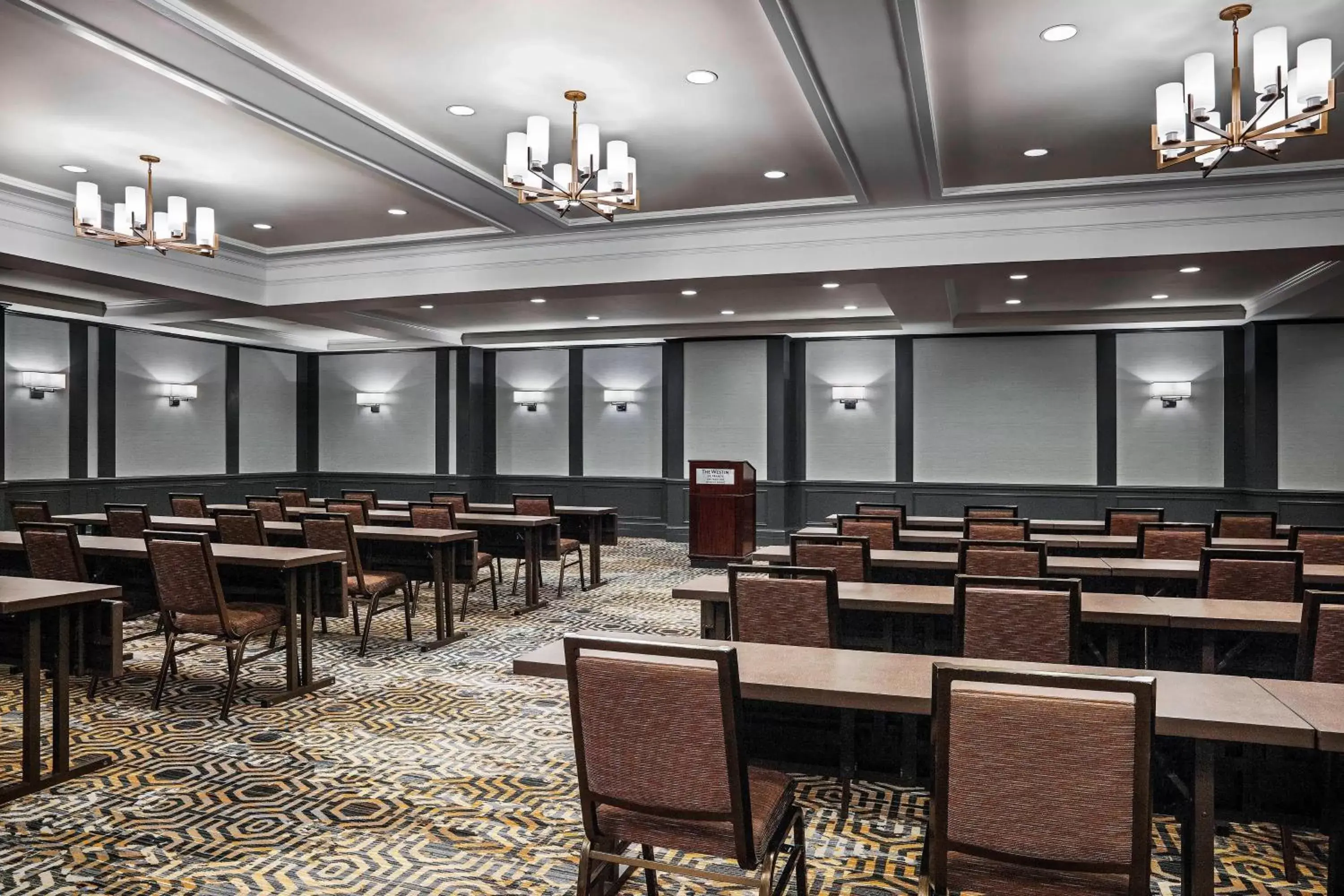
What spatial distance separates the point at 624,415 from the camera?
13.4 meters

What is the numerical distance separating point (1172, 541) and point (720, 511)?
529 centimetres

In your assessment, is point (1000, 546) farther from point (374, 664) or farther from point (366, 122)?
point (366, 122)

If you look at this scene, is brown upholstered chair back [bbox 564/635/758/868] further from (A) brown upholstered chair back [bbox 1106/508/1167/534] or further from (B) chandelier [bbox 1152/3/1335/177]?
(A) brown upholstered chair back [bbox 1106/508/1167/534]

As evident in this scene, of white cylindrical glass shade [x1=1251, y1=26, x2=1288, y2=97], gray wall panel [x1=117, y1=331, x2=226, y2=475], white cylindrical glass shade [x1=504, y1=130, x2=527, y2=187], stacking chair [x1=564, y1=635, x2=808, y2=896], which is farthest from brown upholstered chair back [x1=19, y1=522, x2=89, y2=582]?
gray wall panel [x1=117, y1=331, x2=226, y2=475]

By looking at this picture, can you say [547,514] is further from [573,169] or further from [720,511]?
[573,169]

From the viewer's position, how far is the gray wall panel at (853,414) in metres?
12.2

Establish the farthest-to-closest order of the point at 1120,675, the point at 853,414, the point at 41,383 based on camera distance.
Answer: the point at 853,414 < the point at 41,383 < the point at 1120,675

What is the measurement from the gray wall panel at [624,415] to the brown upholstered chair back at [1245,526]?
25.3ft

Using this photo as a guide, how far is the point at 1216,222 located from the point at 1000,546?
11.8 feet

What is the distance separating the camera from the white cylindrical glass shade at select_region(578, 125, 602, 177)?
4.92 metres

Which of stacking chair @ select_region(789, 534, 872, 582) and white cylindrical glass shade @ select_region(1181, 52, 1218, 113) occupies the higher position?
white cylindrical glass shade @ select_region(1181, 52, 1218, 113)

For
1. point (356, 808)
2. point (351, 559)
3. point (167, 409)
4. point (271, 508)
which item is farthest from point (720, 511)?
point (167, 409)

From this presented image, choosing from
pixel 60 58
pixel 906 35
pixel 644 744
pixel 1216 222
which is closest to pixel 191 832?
pixel 644 744

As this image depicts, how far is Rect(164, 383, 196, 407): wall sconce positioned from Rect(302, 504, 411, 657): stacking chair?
23.3ft
